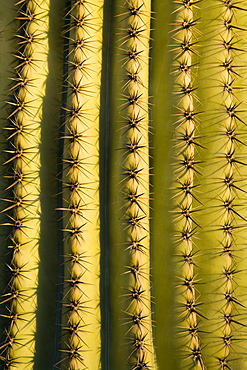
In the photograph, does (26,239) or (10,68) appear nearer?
(26,239)

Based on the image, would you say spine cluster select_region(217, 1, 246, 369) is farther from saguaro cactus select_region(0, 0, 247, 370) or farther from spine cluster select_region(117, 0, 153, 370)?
spine cluster select_region(117, 0, 153, 370)

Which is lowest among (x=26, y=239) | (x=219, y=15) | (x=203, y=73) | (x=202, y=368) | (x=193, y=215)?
(x=202, y=368)

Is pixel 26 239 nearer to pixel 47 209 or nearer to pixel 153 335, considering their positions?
pixel 47 209

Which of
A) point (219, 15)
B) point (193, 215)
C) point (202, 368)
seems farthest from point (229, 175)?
point (202, 368)

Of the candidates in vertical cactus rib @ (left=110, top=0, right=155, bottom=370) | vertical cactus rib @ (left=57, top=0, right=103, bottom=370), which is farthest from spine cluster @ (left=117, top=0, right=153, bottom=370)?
vertical cactus rib @ (left=57, top=0, right=103, bottom=370)

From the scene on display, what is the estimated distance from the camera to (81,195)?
2.25 m

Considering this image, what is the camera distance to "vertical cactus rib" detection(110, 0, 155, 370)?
7.32 feet

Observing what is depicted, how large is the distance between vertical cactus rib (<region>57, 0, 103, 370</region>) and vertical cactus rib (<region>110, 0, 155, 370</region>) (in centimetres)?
14

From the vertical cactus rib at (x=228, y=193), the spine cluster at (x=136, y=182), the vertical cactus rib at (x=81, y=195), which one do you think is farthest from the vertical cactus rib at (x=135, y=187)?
the vertical cactus rib at (x=228, y=193)

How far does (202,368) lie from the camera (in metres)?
2.29

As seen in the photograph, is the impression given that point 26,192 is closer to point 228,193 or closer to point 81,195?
point 81,195

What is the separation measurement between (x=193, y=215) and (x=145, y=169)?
1.23 ft

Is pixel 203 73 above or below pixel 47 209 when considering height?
above

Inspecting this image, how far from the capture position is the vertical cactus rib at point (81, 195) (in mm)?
2209
